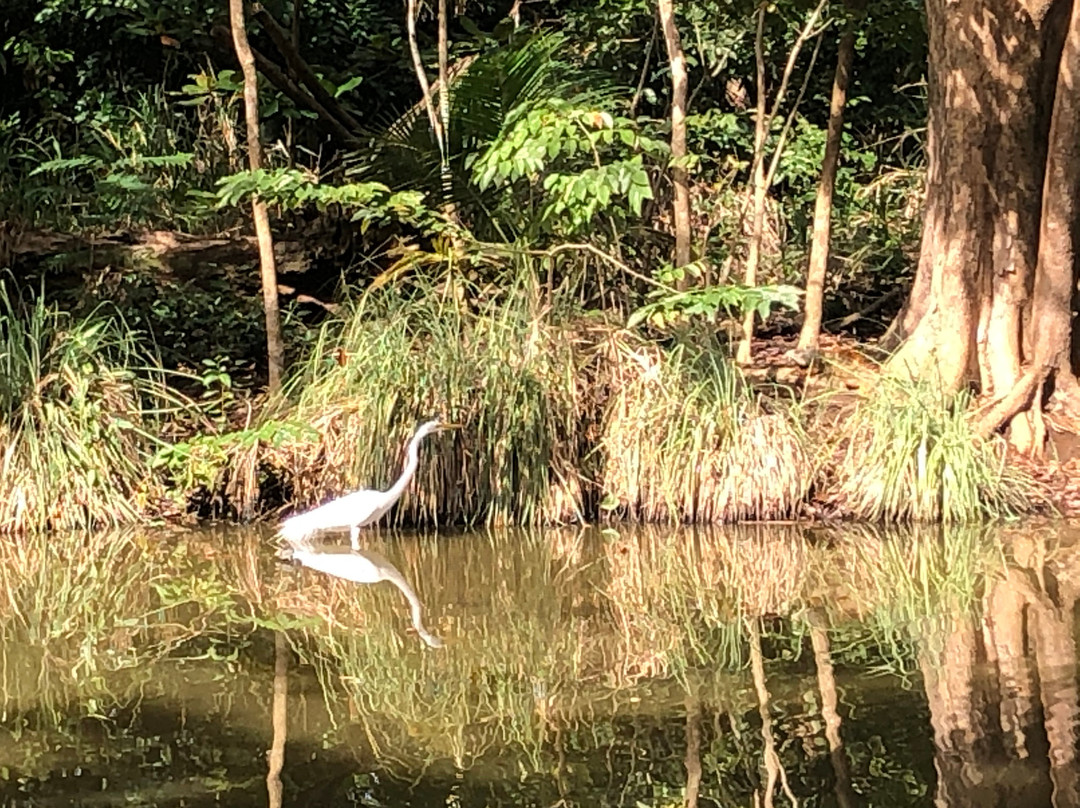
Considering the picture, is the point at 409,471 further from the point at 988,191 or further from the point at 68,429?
the point at 988,191

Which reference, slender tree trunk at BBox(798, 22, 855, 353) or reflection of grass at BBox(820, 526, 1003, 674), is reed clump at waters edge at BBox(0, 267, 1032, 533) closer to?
reflection of grass at BBox(820, 526, 1003, 674)

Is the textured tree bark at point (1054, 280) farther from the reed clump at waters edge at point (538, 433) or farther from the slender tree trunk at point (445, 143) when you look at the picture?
the slender tree trunk at point (445, 143)

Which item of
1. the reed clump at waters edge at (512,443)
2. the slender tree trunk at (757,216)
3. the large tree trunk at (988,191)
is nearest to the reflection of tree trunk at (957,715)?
the reed clump at waters edge at (512,443)

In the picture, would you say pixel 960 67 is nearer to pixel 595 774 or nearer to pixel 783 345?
pixel 783 345

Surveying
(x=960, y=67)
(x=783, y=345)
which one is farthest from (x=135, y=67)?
(x=960, y=67)

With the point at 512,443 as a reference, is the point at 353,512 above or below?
below

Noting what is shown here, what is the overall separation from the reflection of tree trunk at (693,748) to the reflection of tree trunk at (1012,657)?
2.80 ft

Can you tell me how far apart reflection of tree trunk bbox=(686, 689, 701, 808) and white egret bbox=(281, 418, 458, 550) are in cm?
A: 270

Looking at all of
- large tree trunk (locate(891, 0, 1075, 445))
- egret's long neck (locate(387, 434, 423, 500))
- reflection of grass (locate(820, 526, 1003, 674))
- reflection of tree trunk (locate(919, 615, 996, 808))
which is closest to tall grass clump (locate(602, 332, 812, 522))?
reflection of grass (locate(820, 526, 1003, 674))

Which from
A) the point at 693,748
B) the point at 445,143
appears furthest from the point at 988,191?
the point at 693,748

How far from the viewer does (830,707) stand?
4098 millimetres

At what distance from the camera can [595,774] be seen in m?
3.64

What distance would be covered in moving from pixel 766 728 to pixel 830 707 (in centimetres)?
27

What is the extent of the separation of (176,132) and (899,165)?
6.16 m
